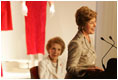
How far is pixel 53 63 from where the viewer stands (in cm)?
153

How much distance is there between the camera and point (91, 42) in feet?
5.10

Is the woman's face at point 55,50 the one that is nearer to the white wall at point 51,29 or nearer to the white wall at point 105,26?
the white wall at point 51,29

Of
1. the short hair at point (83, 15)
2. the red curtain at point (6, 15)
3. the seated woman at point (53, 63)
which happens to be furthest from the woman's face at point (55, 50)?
the red curtain at point (6, 15)

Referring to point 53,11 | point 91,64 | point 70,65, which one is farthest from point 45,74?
point 53,11

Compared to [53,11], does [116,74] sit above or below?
below

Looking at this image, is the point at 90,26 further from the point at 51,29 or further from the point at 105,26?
the point at 51,29

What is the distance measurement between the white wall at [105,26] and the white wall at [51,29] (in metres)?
0.08

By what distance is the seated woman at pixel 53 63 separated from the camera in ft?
4.98

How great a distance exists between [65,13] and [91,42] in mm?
272

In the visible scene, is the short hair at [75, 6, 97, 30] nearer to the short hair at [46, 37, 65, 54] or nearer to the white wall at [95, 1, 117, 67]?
the white wall at [95, 1, 117, 67]

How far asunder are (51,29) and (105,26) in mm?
379

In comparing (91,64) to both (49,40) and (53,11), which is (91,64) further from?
(53,11)

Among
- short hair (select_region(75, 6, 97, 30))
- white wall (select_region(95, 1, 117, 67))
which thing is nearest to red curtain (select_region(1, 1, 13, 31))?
short hair (select_region(75, 6, 97, 30))

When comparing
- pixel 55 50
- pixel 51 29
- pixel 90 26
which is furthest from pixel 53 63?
pixel 90 26
